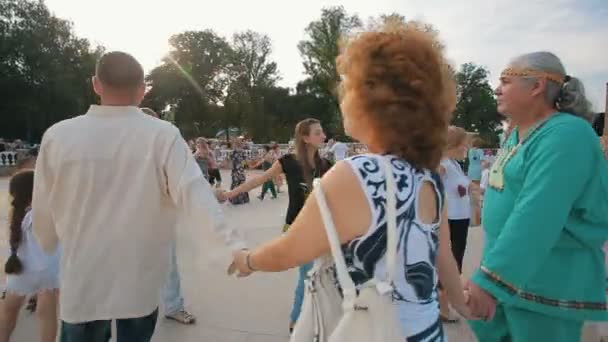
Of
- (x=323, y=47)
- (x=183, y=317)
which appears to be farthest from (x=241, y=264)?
(x=323, y=47)

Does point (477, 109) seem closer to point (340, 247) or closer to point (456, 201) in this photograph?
point (456, 201)

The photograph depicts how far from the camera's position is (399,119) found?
53.2 inches

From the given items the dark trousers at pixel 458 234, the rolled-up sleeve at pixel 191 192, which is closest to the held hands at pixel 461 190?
the dark trousers at pixel 458 234

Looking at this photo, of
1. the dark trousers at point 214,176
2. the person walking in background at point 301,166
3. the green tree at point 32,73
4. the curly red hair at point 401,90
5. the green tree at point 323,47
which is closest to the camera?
the curly red hair at point 401,90

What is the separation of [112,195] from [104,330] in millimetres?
699

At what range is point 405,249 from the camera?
1.33 m

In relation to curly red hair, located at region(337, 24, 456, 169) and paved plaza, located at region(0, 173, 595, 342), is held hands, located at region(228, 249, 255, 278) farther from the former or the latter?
curly red hair, located at region(337, 24, 456, 169)

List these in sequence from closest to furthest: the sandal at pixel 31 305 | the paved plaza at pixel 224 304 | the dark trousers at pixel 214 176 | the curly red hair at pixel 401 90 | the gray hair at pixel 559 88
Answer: the curly red hair at pixel 401 90
the gray hair at pixel 559 88
the paved plaza at pixel 224 304
the sandal at pixel 31 305
the dark trousers at pixel 214 176

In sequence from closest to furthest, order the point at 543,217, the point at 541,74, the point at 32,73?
the point at 543,217 < the point at 541,74 < the point at 32,73

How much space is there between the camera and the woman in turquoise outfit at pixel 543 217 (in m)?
1.59

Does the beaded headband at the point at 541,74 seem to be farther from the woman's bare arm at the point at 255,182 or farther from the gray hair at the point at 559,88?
the woman's bare arm at the point at 255,182

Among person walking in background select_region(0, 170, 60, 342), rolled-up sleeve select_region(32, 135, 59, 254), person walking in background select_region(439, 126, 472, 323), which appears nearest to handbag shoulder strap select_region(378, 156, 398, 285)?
rolled-up sleeve select_region(32, 135, 59, 254)

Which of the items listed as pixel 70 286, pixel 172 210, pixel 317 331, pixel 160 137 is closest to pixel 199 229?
pixel 172 210

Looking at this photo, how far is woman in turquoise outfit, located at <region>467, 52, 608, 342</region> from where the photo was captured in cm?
159
